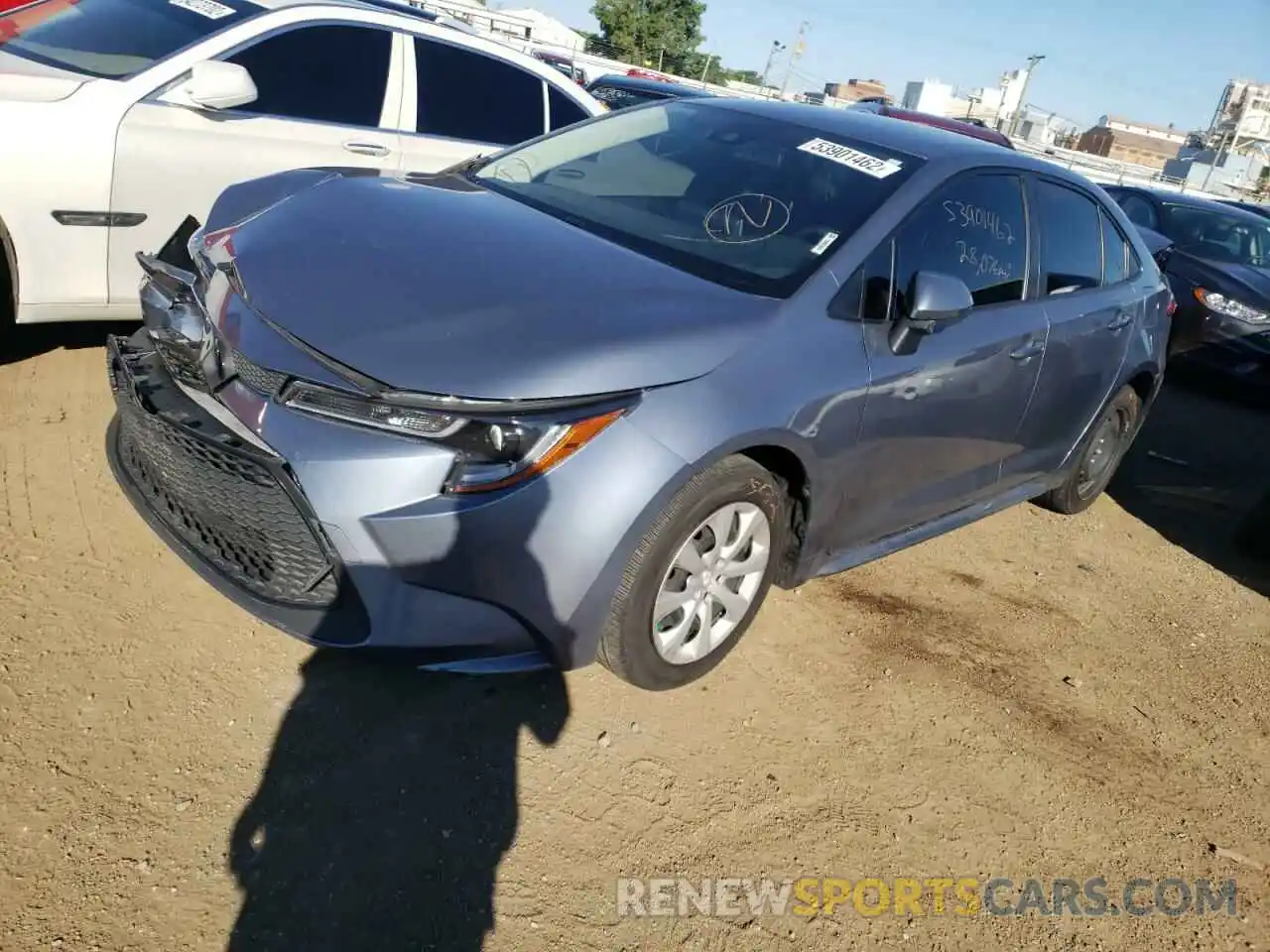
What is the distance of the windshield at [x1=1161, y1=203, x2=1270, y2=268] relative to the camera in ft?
27.3

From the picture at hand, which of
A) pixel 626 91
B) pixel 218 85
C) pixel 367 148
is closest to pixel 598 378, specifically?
pixel 218 85

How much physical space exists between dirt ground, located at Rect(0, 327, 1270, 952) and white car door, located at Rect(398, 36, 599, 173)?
208cm

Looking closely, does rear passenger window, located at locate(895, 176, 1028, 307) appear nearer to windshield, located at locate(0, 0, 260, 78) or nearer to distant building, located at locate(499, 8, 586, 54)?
windshield, located at locate(0, 0, 260, 78)

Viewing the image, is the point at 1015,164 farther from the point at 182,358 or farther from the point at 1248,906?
the point at 182,358

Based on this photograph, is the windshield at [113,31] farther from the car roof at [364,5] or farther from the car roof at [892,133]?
the car roof at [892,133]

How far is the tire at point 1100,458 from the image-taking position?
4.66 meters

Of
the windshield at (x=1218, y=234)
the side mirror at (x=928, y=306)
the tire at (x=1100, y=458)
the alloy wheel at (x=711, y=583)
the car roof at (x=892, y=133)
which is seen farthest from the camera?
the windshield at (x=1218, y=234)

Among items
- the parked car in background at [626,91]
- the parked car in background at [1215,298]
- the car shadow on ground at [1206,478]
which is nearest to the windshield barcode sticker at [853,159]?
the car shadow on ground at [1206,478]

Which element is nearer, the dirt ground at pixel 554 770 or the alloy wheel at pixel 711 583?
the dirt ground at pixel 554 770

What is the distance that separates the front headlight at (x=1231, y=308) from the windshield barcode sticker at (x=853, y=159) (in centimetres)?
573

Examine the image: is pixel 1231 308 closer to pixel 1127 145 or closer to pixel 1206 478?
pixel 1206 478

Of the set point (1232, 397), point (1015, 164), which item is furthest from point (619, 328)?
point (1232, 397)

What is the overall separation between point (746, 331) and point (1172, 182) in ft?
115

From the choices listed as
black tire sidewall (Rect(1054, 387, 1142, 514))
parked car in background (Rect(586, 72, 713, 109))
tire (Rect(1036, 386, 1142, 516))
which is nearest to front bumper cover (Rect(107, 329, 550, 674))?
black tire sidewall (Rect(1054, 387, 1142, 514))
